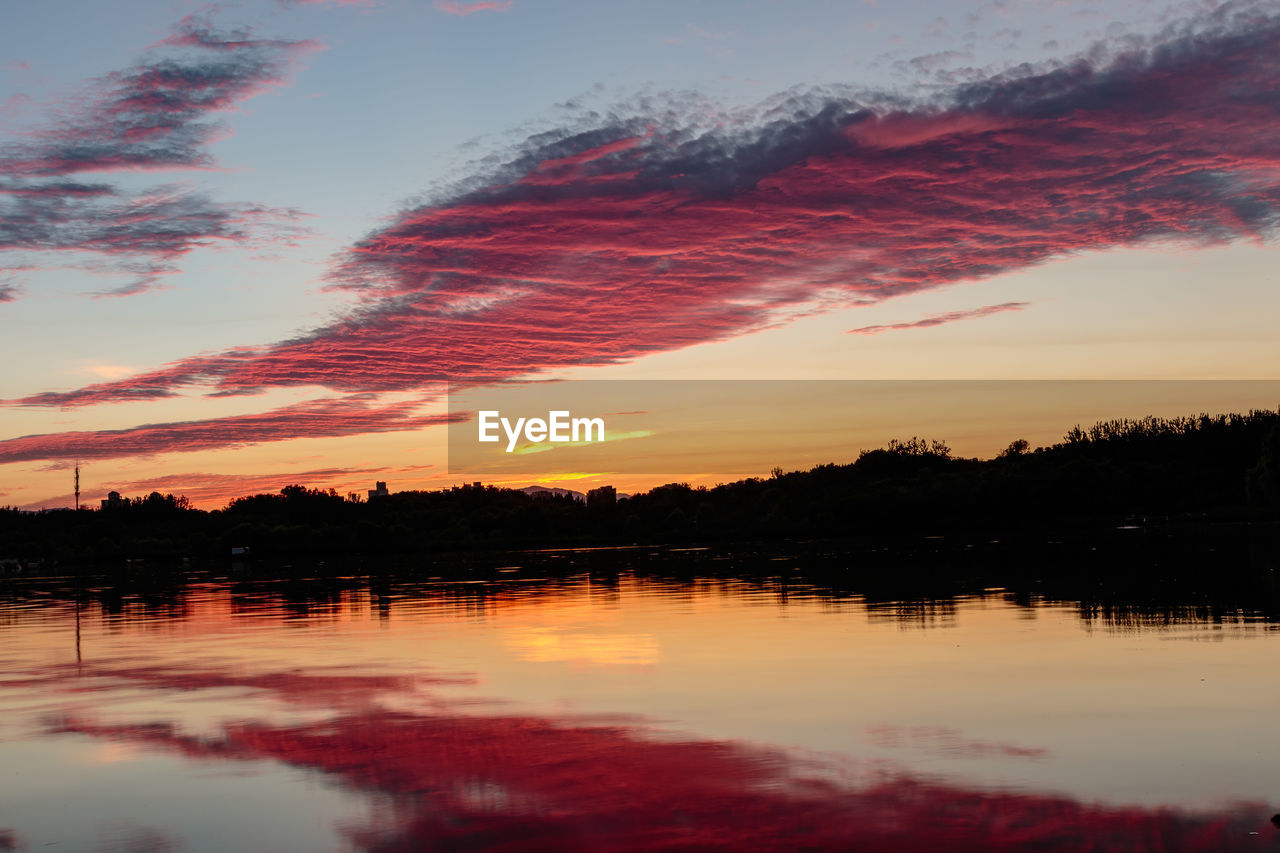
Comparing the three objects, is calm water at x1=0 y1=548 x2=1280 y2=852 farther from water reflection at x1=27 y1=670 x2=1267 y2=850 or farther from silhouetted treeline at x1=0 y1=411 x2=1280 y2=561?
silhouetted treeline at x1=0 y1=411 x2=1280 y2=561

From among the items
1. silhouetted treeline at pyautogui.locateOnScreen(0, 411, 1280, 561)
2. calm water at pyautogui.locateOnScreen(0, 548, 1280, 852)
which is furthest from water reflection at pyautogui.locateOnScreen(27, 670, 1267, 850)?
silhouetted treeline at pyautogui.locateOnScreen(0, 411, 1280, 561)

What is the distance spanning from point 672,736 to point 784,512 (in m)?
159

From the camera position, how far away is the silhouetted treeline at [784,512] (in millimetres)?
138625

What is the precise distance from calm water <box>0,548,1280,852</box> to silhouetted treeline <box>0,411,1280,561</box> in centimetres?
10156

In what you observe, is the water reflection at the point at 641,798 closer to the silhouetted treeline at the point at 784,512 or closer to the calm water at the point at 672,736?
the calm water at the point at 672,736

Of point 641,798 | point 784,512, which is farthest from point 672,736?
point 784,512

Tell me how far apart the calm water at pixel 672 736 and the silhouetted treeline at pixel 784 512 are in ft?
333

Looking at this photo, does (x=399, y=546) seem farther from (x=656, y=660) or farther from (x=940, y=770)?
(x=940, y=770)

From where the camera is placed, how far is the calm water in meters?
10.2

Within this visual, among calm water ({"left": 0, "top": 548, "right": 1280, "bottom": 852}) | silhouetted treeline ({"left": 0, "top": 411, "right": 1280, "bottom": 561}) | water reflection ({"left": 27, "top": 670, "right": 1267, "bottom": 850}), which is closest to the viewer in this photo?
water reflection ({"left": 27, "top": 670, "right": 1267, "bottom": 850})

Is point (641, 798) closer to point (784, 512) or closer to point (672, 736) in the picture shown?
point (672, 736)

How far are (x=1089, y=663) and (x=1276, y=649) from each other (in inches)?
135

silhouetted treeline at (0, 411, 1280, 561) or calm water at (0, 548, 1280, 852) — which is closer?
calm water at (0, 548, 1280, 852)

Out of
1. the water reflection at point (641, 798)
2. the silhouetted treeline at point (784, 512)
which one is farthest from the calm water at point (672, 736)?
the silhouetted treeline at point (784, 512)
